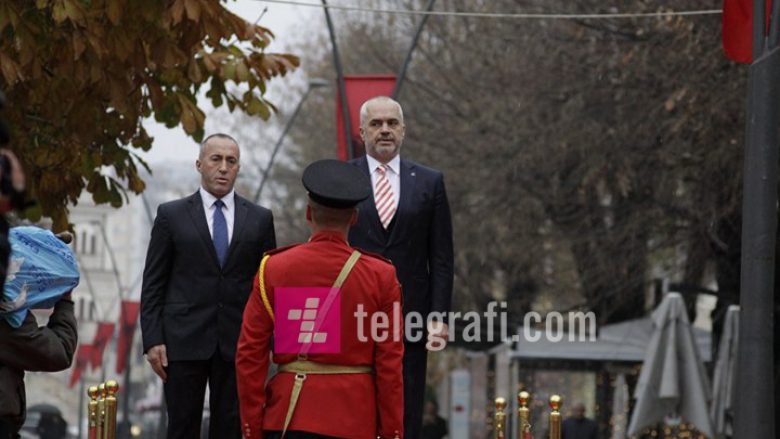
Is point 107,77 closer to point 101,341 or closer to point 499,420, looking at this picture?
point 499,420

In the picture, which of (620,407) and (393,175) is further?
(620,407)

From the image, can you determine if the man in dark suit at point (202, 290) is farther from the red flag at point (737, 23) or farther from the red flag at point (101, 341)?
the red flag at point (101, 341)

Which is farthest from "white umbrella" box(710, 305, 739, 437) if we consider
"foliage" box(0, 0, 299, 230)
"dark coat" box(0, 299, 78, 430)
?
"dark coat" box(0, 299, 78, 430)

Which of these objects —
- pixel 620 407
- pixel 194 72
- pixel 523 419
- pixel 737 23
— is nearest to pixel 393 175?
pixel 523 419

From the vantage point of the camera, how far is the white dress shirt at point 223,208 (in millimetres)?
10508

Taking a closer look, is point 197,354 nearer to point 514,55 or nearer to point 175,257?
point 175,257

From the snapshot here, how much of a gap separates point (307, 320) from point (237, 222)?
8.24ft

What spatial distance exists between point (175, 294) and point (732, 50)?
4.79 metres

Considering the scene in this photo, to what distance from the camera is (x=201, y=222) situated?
10453 millimetres

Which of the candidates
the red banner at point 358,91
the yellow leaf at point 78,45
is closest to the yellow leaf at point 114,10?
the yellow leaf at point 78,45

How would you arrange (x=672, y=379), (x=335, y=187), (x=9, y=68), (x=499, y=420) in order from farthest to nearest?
(x=672, y=379)
(x=9, y=68)
(x=499, y=420)
(x=335, y=187)

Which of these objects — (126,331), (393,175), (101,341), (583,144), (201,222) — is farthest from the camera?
(101,341)

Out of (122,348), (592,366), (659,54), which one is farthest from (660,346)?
(122,348)

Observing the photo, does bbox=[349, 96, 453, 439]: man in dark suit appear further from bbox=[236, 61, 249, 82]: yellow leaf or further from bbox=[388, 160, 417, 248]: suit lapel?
bbox=[236, 61, 249, 82]: yellow leaf
